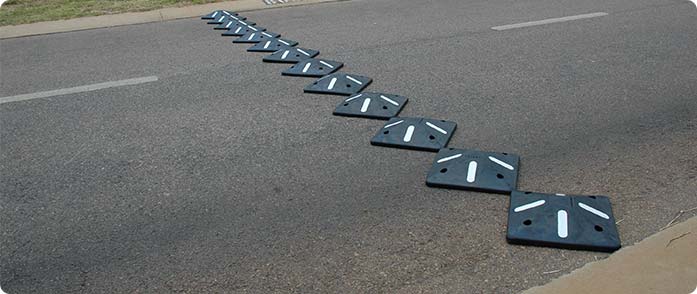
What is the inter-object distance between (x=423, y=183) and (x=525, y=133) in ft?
3.91

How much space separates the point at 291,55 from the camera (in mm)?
6758

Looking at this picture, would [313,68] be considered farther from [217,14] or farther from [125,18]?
[125,18]

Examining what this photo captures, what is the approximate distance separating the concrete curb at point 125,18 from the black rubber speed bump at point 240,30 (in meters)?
1.69

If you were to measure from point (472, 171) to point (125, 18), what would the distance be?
7.75m

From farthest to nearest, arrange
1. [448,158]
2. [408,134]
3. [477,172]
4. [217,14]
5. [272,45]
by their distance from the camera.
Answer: [217,14] → [272,45] → [408,134] → [448,158] → [477,172]

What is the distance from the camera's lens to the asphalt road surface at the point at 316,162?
291 cm

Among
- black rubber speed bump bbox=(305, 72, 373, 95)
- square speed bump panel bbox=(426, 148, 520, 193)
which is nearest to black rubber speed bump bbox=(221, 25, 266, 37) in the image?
black rubber speed bump bbox=(305, 72, 373, 95)

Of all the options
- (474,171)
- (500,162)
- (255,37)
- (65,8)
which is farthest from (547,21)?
(65,8)

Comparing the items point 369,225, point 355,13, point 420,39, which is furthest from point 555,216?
point 355,13

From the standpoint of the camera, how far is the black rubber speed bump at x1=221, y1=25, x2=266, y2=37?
26.6 feet

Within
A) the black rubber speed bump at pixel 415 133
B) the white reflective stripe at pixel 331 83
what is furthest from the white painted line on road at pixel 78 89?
the black rubber speed bump at pixel 415 133

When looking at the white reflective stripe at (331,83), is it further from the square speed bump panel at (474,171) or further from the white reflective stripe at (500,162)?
the white reflective stripe at (500,162)

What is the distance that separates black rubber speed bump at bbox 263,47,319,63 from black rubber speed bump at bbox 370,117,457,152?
2.32m

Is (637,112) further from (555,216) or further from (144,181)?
(144,181)
